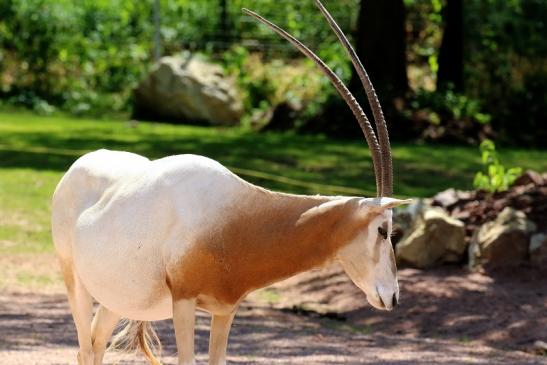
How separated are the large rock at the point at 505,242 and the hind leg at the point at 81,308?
5178 millimetres

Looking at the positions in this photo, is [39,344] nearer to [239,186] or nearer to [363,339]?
[363,339]

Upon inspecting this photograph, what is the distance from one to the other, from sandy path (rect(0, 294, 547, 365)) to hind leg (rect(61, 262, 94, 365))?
4.21 feet

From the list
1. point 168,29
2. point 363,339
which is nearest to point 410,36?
point 168,29

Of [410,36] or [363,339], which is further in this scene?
[410,36]

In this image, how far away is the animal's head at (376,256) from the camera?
4.71 meters

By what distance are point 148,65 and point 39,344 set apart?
15744mm

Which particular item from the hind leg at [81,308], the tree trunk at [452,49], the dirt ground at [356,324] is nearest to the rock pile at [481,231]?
the dirt ground at [356,324]

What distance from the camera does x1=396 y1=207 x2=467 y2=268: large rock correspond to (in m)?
10.3

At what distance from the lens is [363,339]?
8570mm

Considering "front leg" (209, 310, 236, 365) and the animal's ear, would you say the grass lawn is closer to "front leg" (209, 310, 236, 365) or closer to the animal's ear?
"front leg" (209, 310, 236, 365)

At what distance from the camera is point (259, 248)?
193 inches

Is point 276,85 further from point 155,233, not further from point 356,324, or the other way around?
point 155,233

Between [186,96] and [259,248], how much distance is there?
1559 centimetres

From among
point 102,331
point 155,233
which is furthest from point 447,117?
point 155,233
